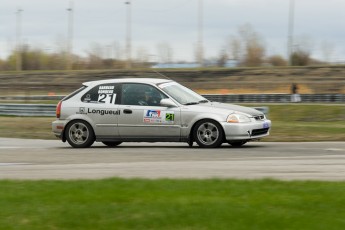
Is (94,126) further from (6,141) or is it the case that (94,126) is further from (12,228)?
(12,228)

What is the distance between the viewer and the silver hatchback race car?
46.1 ft

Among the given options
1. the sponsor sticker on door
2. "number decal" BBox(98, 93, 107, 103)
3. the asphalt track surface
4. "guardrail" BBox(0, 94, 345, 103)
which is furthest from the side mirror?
"guardrail" BBox(0, 94, 345, 103)

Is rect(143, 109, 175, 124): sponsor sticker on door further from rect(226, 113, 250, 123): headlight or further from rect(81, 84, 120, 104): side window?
rect(226, 113, 250, 123): headlight

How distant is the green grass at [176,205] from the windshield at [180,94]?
6.57 m

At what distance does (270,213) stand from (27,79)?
74519mm

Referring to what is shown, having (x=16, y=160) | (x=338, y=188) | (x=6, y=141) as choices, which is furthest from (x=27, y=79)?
(x=338, y=188)

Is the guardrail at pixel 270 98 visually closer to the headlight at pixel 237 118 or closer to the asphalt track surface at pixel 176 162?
the asphalt track surface at pixel 176 162

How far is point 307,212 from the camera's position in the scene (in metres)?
6.20

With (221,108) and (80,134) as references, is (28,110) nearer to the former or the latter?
(80,134)

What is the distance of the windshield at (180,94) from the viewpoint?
14.6m

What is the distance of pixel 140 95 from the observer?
14.8 metres

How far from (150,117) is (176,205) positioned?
8.04 m

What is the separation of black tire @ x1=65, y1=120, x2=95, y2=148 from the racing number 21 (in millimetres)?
580

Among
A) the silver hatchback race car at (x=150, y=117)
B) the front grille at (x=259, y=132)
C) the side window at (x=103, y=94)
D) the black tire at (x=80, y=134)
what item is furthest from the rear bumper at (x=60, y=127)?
the front grille at (x=259, y=132)
